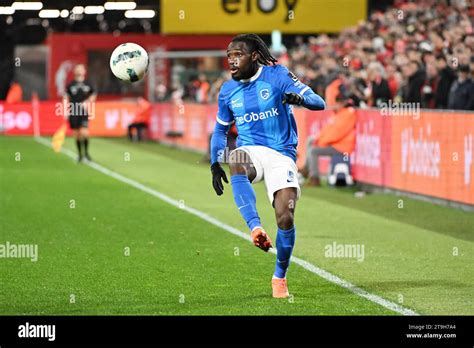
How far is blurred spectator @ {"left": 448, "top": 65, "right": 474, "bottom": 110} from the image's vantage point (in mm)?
20172

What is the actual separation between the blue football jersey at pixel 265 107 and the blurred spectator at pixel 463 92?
1021 centimetres

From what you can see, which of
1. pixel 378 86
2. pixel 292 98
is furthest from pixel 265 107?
pixel 378 86

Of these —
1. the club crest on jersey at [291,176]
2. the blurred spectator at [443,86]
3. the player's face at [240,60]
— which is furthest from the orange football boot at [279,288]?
the blurred spectator at [443,86]

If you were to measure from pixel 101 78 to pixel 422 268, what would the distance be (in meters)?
45.2

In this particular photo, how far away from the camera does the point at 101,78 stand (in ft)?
185

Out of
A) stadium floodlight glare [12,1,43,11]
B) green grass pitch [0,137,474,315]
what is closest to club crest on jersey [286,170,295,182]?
green grass pitch [0,137,474,315]

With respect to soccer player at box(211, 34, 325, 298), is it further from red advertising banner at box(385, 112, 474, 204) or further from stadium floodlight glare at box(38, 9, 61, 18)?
stadium floodlight glare at box(38, 9, 61, 18)

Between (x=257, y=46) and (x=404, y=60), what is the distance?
15.1m

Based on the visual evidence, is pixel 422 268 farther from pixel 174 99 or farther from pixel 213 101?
pixel 174 99

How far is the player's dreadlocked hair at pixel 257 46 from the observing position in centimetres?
1015

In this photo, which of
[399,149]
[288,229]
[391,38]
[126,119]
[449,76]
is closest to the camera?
[288,229]

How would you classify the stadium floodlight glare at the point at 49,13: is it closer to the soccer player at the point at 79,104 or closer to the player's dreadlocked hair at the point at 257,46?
the soccer player at the point at 79,104

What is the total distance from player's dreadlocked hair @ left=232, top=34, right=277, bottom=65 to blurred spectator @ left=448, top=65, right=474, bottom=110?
10.3 meters
